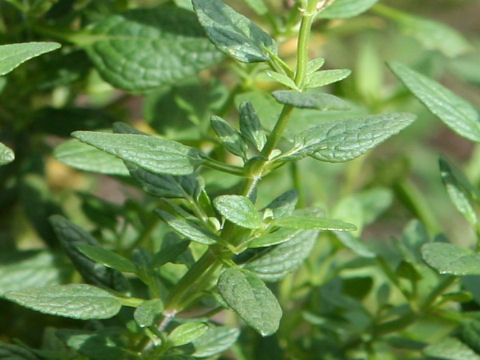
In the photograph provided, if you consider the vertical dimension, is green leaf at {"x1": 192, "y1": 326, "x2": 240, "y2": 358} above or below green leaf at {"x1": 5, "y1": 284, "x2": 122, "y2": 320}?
below

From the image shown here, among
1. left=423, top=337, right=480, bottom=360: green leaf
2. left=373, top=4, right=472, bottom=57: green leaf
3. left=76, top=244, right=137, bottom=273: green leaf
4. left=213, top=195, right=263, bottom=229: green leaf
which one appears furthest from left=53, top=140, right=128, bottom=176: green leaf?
left=373, top=4, right=472, bottom=57: green leaf

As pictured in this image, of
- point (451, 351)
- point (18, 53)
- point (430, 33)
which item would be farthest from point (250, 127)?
point (430, 33)

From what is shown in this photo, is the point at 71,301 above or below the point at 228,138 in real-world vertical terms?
below

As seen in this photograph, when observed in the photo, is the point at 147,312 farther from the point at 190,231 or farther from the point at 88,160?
the point at 88,160

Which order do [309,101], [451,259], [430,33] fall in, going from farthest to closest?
[430,33] < [451,259] < [309,101]

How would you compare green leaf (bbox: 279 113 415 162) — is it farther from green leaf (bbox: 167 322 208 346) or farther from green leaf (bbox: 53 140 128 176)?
green leaf (bbox: 53 140 128 176)

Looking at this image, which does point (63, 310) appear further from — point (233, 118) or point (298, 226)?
point (233, 118)

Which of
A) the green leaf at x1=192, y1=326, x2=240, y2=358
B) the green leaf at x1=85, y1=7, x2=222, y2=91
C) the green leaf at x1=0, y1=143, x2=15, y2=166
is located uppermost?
the green leaf at x1=0, y1=143, x2=15, y2=166

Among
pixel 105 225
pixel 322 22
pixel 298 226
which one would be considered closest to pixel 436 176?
pixel 322 22
